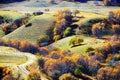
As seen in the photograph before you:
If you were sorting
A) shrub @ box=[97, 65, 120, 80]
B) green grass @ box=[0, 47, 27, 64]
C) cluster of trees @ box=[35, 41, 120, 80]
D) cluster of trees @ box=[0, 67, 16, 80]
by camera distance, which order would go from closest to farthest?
cluster of trees @ box=[0, 67, 16, 80] < shrub @ box=[97, 65, 120, 80] < cluster of trees @ box=[35, 41, 120, 80] < green grass @ box=[0, 47, 27, 64]

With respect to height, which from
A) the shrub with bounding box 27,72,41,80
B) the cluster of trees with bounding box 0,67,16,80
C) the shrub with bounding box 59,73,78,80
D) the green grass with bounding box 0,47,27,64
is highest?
the shrub with bounding box 27,72,41,80

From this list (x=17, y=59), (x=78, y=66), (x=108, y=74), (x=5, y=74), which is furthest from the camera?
(x=17, y=59)

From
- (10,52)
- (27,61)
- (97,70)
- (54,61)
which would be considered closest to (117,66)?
(97,70)

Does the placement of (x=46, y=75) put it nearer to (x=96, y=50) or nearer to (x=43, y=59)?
(x=43, y=59)

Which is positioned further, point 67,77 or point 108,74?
point 108,74

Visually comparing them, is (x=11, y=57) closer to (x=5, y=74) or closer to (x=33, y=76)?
(x=5, y=74)

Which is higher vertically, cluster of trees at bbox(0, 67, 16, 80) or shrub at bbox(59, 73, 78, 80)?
cluster of trees at bbox(0, 67, 16, 80)

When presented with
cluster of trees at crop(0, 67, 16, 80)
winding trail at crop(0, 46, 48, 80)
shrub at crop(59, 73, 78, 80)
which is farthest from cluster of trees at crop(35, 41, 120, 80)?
cluster of trees at crop(0, 67, 16, 80)

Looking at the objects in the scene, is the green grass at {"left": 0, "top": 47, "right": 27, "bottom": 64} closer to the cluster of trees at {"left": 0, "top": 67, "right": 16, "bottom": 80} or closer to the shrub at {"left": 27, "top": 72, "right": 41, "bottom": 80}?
the cluster of trees at {"left": 0, "top": 67, "right": 16, "bottom": 80}

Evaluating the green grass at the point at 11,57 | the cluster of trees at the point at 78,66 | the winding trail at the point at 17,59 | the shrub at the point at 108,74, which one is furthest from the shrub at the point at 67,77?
the green grass at the point at 11,57

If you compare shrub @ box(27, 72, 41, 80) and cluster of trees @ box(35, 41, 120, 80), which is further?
cluster of trees @ box(35, 41, 120, 80)

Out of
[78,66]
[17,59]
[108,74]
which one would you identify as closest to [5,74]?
[17,59]
